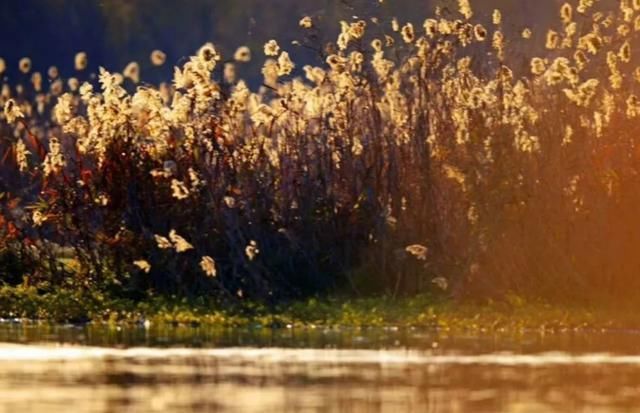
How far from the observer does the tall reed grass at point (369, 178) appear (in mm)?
23781

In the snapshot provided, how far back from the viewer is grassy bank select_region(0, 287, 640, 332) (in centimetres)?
2230

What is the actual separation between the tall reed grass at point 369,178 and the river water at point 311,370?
233 cm

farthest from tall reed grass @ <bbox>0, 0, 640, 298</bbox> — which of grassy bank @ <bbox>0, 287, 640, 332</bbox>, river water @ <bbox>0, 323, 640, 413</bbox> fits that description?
river water @ <bbox>0, 323, 640, 413</bbox>

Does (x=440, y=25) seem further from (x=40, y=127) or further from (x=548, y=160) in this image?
(x=40, y=127)

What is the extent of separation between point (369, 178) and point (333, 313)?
2178mm

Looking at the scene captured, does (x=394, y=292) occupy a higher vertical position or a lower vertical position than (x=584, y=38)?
lower

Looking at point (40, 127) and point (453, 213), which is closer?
point (453, 213)

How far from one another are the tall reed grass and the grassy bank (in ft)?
1.33

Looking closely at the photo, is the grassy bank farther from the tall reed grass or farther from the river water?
the river water

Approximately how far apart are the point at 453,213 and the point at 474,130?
0.94m

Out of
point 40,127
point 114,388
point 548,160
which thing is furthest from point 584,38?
point 40,127

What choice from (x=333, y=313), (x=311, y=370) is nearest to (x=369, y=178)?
(x=333, y=313)

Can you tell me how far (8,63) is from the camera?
76312 millimetres

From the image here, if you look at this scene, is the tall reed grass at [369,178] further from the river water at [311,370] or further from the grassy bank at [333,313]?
the river water at [311,370]
